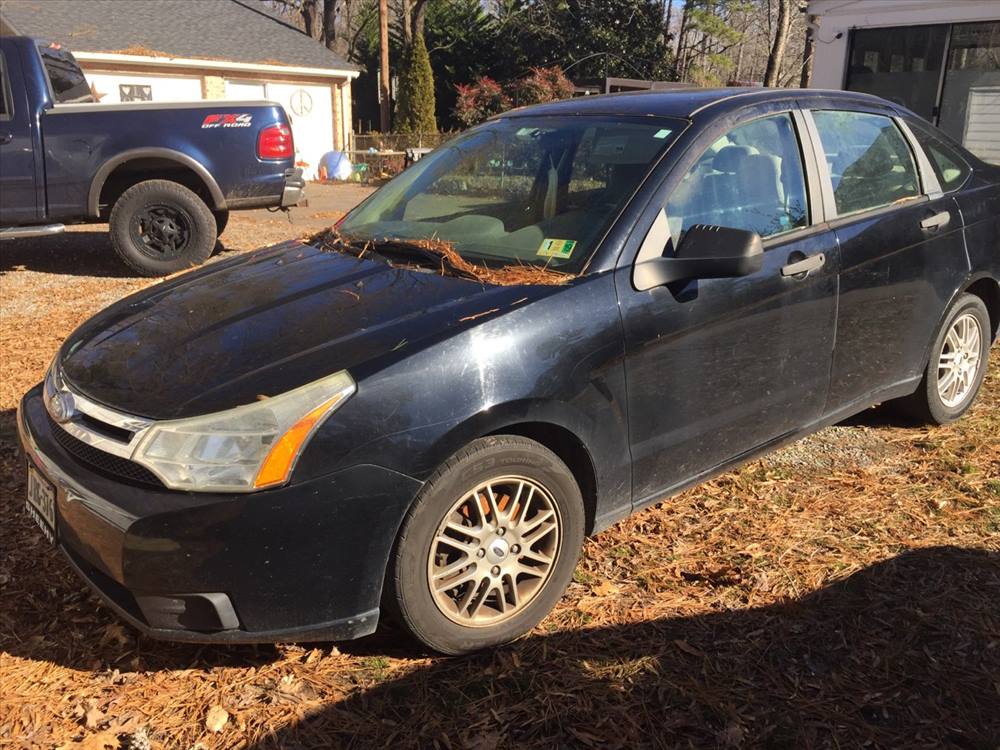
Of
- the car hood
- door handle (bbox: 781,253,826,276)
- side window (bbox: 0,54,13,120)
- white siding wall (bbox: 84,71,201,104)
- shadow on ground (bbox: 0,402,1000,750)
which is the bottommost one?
shadow on ground (bbox: 0,402,1000,750)

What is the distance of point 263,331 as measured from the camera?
2.75 metres

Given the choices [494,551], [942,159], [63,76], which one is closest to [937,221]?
[942,159]

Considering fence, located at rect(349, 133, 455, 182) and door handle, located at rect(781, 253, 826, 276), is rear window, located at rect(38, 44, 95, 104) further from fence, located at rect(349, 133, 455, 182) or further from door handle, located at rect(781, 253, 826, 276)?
fence, located at rect(349, 133, 455, 182)

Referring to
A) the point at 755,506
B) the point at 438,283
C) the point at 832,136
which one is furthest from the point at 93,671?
the point at 832,136

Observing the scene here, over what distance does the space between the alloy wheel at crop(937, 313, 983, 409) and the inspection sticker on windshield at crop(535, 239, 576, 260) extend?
2451mm

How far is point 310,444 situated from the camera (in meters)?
2.35

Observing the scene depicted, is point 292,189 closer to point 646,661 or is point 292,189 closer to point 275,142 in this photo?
point 275,142

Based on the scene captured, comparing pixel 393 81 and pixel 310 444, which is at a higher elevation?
pixel 393 81

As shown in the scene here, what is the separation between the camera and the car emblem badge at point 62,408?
8.78 feet

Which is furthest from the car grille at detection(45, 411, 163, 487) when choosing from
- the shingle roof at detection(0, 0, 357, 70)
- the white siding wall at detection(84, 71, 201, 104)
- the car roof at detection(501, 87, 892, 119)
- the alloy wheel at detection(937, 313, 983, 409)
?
the shingle roof at detection(0, 0, 357, 70)

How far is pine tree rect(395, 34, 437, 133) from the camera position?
85.0 feet

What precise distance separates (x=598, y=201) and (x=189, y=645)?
214 centimetres

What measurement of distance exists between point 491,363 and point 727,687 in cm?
124

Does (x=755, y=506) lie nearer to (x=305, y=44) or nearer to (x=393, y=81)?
(x=305, y=44)
